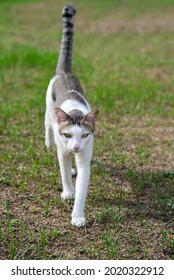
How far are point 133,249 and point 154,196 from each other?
3.42 feet

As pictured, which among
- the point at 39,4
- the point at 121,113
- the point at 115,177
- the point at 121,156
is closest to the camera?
the point at 115,177

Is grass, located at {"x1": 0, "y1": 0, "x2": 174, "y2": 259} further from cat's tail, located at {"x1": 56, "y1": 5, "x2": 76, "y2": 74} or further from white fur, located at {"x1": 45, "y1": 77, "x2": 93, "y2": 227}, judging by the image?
cat's tail, located at {"x1": 56, "y1": 5, "x2": 76, "y2": 74}

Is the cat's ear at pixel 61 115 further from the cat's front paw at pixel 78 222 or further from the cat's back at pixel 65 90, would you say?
the cat's front paw at pixel 78 222

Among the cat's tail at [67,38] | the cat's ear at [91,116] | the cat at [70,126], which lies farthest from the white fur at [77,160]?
the cat's tail at [67,38]

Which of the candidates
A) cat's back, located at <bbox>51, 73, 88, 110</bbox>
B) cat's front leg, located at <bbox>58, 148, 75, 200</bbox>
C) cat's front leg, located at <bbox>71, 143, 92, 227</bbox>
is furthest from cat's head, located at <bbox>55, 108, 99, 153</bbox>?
cat's back, located at <bbox>51, 73, 88, 110</bbox>

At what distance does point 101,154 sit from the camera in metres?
5.91

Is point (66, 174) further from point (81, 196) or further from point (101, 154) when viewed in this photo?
point (101, 154)

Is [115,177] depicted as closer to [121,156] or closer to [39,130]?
[121,156]

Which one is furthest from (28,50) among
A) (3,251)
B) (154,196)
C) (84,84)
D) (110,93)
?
(3,251)

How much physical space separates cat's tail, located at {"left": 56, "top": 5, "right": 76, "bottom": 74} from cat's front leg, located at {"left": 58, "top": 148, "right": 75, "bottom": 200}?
53.4 inches

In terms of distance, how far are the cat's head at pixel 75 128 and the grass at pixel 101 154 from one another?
0.74m

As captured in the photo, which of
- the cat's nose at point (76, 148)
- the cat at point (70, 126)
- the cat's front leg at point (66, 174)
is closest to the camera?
the cat's nose at point (76, 148)

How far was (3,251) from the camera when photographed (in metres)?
3.90

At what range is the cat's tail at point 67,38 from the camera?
18.1ft
